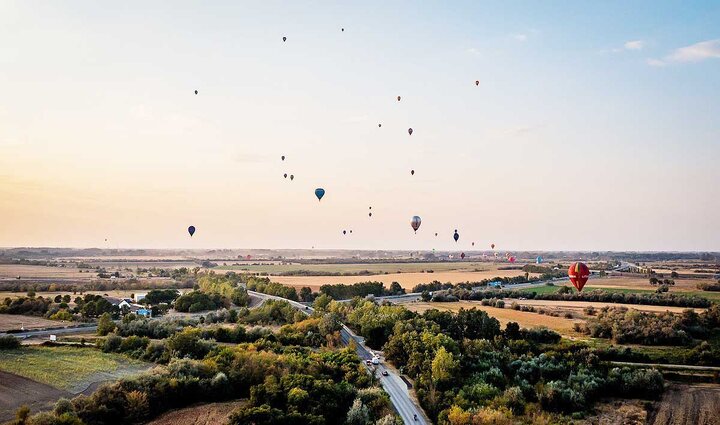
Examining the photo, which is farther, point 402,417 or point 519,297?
point 519,297

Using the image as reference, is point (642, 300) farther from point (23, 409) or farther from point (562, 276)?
point (23, 409)

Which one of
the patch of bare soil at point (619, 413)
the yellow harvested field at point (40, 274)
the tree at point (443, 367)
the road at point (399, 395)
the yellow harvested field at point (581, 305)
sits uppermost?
the yellow harvested field at point (40, 274)

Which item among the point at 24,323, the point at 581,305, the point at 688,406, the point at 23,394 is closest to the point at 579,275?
the point at 688,406

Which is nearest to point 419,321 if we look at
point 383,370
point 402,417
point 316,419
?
point 383,370

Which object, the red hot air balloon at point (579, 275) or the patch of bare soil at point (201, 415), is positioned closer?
the patch of bare soil at point (201, 415)

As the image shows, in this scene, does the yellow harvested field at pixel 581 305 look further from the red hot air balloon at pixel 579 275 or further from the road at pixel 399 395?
the road at pixel 399 395

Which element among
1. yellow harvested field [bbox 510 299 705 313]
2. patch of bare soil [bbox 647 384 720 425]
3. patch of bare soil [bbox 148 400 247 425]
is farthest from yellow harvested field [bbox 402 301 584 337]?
patch of bare soil [bbox 148 400 247 425]

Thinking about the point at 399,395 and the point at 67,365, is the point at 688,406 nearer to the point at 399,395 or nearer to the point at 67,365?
the point at 399,395

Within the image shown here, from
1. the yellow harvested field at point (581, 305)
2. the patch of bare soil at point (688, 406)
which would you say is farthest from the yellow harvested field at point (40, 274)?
the patch of bare soil at point (688, 406)
